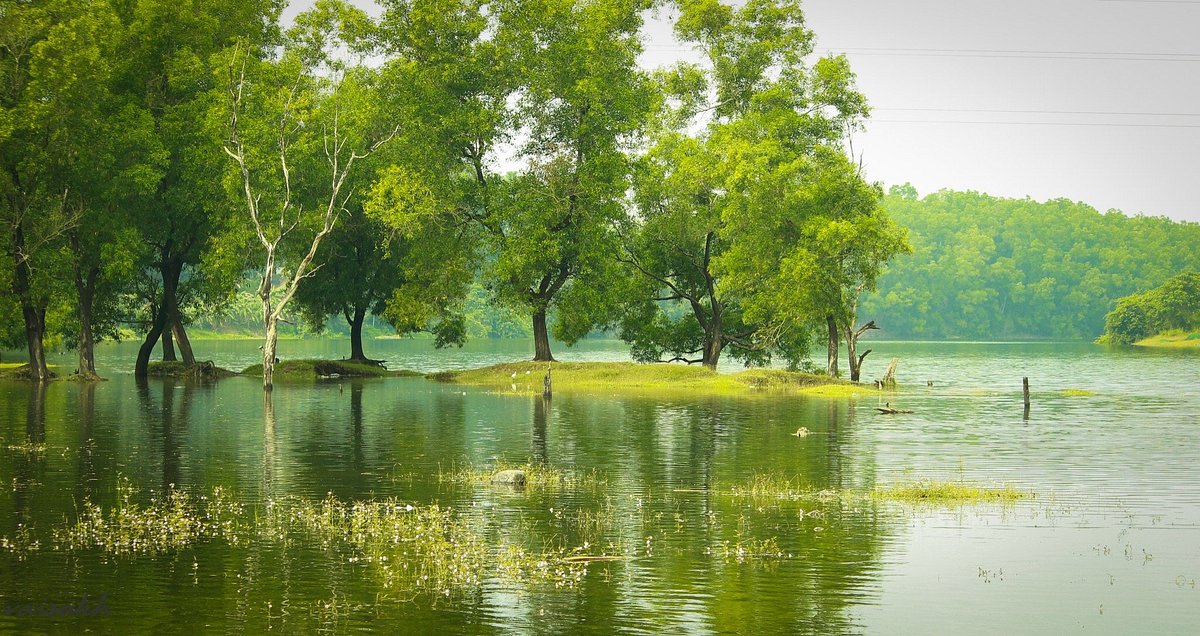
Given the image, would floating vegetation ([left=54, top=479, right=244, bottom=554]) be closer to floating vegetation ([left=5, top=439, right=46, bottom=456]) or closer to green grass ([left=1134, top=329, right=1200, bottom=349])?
floating vegetation ([left=5, top=439, right=46, bottom=456])

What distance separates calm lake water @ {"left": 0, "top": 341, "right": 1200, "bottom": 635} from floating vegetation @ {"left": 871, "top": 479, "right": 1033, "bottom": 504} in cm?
76

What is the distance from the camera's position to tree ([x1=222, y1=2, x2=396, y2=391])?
241ft

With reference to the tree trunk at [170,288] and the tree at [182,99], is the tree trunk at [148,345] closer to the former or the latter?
the tree trunk at [170,288]

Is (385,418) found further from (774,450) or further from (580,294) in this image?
(580,294)

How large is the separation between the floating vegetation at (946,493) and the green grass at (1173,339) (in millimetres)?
164847

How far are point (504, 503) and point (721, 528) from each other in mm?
5599

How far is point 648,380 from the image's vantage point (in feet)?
255

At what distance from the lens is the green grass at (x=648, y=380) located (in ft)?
240

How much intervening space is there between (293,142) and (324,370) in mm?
16284

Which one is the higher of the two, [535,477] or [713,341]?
[713,341]

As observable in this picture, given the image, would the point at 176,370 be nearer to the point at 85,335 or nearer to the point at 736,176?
the point at 85,335

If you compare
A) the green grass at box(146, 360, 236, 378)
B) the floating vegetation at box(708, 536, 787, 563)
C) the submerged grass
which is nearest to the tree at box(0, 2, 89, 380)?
the green grass at box(146, 360, 236, 378)

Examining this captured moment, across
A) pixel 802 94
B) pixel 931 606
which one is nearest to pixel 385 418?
pixel 931 606

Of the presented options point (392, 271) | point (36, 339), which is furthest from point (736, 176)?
point (36, 339)
